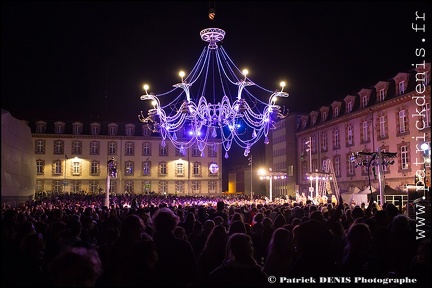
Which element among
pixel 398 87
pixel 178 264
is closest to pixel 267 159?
pixel 398 87

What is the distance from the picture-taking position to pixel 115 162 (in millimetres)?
61188

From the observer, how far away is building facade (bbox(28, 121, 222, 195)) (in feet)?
203

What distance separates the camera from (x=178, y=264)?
513 cm

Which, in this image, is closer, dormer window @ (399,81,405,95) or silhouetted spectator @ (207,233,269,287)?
silhouetted spectator @ (207,233,269,287)

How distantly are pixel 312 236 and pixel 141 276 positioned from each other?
1935 millimetres

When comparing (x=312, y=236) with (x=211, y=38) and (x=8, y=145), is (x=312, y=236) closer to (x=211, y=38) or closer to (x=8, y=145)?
(x=211, y=38)

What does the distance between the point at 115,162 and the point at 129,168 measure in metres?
3.58

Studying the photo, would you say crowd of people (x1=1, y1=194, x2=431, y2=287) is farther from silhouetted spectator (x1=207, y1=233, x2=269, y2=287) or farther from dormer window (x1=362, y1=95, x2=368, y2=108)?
dormer window (x1=362, y1=95, x2=368, y2=108)

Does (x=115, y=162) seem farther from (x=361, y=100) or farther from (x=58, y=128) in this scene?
(x=361, y=100)

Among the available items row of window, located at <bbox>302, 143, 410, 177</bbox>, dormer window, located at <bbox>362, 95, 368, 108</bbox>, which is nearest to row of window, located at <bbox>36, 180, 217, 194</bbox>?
row of window, located at <bbox>302, 143, 410, 177</bbox>

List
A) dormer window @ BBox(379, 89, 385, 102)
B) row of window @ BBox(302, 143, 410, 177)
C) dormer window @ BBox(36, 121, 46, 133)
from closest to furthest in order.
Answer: row of window @ BBox(302, 143, 410, 177)
dormer window @ BBox(379, 89, 385, 102)
dormer window @ BBox(36, 121, 46, 133)

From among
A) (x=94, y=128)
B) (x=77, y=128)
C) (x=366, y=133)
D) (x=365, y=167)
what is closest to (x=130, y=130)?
(x=94, y=128)

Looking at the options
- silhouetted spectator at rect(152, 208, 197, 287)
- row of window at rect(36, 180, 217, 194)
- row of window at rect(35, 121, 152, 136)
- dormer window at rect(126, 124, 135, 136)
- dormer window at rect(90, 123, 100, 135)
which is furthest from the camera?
dormer window at rect(126, 124, 135, 136)

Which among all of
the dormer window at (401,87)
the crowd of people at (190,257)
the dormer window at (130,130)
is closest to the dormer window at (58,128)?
the dormer window at (130,130)
